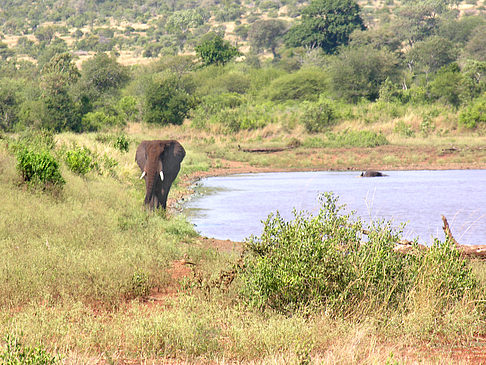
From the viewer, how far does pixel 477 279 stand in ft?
22.9

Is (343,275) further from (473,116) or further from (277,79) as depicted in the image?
(277,79)

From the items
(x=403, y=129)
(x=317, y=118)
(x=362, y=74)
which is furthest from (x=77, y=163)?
(x=362, y=74)

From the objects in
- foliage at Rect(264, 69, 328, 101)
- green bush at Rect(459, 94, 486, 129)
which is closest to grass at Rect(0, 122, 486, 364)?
green bush at Rect(459, 94, 486, 129)

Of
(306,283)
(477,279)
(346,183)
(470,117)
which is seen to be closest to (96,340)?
(306,283)

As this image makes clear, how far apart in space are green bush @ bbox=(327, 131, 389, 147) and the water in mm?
5532

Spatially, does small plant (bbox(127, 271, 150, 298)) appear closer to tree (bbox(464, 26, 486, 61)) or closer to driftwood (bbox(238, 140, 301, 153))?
driftwood (bbox(238, 140, 301, 153))

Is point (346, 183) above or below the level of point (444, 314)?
below

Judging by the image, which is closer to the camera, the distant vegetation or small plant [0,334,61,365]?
small plant [0,334,61,365]

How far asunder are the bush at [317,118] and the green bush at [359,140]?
8.64 ft

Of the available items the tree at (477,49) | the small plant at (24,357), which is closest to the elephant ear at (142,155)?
the small plant at (24,357)

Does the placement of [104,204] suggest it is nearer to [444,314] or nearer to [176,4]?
[444,314]

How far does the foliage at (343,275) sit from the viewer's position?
6152 millimetres

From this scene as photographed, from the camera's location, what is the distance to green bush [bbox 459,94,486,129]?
3475cm

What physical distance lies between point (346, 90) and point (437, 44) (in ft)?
42.6
